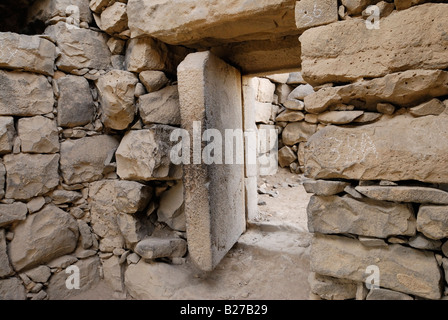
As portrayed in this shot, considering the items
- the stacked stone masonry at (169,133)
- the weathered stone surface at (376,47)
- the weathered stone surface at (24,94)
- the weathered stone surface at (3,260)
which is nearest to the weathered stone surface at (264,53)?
the stacked stone masonry at (169,133)

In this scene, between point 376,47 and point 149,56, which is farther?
point 149,56

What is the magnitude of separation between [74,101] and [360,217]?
2.16 meters

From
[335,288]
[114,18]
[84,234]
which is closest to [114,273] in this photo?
[84,234]

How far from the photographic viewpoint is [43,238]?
82.7 inches

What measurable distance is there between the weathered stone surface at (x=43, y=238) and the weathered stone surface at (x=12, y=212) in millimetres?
64

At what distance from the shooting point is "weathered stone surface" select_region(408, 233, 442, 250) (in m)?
1.14

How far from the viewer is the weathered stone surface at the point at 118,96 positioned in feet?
7.04

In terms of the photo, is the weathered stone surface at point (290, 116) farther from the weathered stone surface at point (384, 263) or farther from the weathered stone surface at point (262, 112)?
the weathered stone surface at point (384, 263)

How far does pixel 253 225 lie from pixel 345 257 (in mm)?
1461

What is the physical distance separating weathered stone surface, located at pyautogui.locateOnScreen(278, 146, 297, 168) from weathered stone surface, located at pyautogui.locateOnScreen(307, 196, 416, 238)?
338 cm

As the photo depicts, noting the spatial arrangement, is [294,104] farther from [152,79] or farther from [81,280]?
[81,280]

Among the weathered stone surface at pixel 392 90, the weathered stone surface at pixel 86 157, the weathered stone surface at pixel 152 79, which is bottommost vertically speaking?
the weathered stone surface at pixel 86 157

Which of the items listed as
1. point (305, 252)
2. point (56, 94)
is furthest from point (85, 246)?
point (305, 252)

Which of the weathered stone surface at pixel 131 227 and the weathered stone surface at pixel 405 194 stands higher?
the weathered stone surface at pixel 405 194
